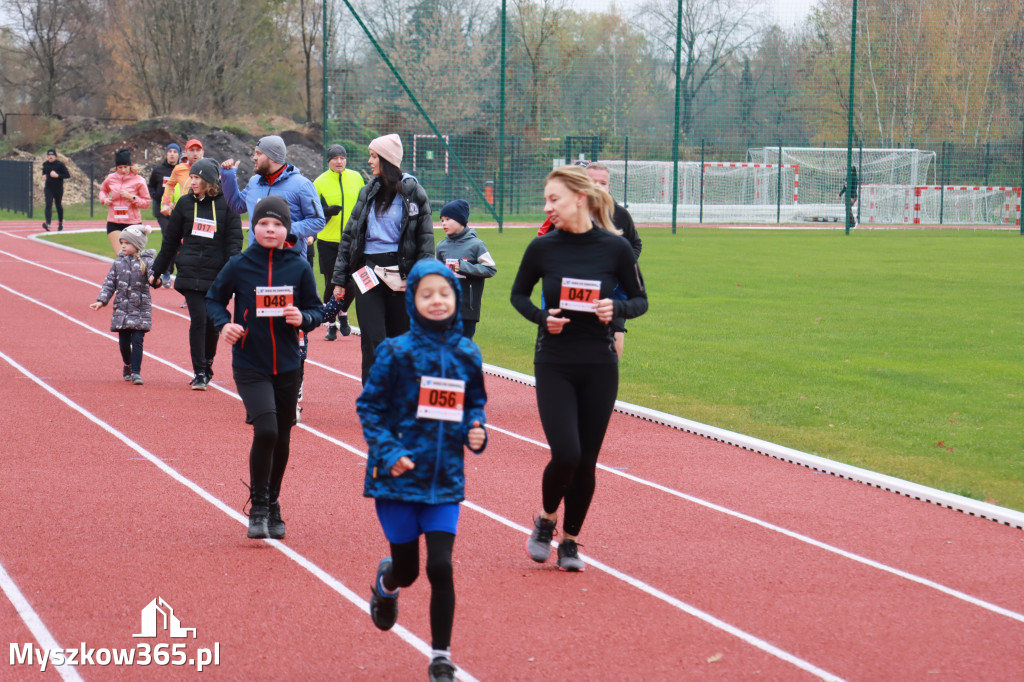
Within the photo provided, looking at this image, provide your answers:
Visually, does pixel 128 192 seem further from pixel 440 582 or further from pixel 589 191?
pixel 440 582

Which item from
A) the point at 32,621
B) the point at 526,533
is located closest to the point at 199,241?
the point at 526,533

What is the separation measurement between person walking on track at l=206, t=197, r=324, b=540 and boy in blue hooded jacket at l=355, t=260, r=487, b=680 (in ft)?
6.50

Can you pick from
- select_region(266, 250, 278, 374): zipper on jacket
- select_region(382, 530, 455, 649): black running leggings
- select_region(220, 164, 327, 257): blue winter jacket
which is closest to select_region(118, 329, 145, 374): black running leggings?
select_region(220, 164, 327, 257): blue winter jacket

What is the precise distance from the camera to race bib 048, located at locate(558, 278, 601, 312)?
6.22m

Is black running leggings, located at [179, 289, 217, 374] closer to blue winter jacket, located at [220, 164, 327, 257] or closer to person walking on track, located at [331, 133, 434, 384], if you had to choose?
blue winter jacket, located at [220, 164, 327, 257]

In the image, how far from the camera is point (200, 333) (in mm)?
11719

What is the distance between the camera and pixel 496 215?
39.0 meters

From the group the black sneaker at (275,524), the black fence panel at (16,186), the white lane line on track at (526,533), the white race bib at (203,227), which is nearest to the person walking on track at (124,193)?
the white race bib at (203,227)

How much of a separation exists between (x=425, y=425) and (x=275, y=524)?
2329 millimetres

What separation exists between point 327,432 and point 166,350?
5087mm

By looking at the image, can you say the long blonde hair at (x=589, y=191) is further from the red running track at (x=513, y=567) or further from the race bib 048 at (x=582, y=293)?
the red running track at (x=513, y=567)

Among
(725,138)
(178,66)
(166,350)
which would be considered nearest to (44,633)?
(166,350)

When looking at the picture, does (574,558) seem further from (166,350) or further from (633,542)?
(166,350)

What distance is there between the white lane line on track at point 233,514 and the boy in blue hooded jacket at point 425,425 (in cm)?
53
